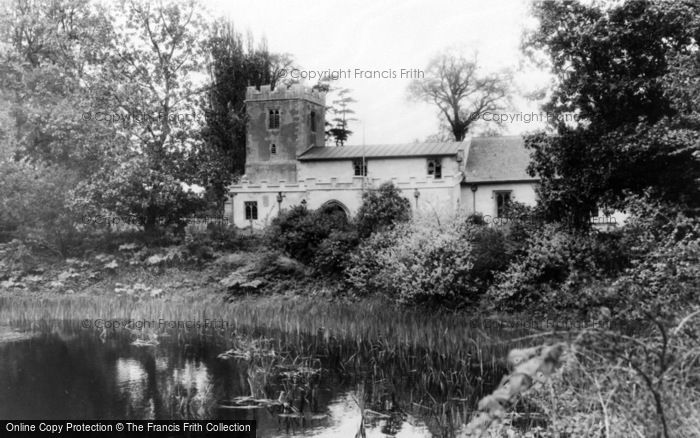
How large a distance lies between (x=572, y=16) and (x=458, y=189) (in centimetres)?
1473

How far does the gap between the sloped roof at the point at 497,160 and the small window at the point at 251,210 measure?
34.9 ft

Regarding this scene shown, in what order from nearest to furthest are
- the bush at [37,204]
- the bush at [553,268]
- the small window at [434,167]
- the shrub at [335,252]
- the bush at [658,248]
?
the bush at [658,248] → the bush at [553,268] → the shrub at [335,252] → the bush at [37,204] → the small window at [434,167]

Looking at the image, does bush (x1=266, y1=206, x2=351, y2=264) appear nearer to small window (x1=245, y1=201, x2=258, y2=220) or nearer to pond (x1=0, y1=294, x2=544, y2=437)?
pond (x1=0, y1=294, x2=544, y2=437)

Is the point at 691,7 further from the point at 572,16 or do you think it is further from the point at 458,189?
the point at 458,189

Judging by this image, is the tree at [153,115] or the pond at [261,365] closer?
the pond at [261,365]

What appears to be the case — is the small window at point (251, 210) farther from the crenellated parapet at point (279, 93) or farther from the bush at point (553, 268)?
the bush at point (553, 268)

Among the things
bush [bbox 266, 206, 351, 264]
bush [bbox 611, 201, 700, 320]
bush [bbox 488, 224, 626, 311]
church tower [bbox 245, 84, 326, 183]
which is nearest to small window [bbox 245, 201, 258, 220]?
church tower [bbox 245, 84, 326, 183]

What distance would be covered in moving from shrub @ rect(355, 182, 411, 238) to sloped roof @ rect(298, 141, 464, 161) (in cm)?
532

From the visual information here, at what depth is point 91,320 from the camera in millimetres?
16688

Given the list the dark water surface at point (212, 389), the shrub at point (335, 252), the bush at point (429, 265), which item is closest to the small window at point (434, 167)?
the shrub at point (335, 252)

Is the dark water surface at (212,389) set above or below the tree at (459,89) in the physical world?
below

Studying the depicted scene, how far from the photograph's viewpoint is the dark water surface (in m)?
8.89

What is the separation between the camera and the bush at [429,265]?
1631cm

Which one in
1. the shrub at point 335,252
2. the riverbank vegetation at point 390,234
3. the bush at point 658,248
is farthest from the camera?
the shrub at point 335,252
